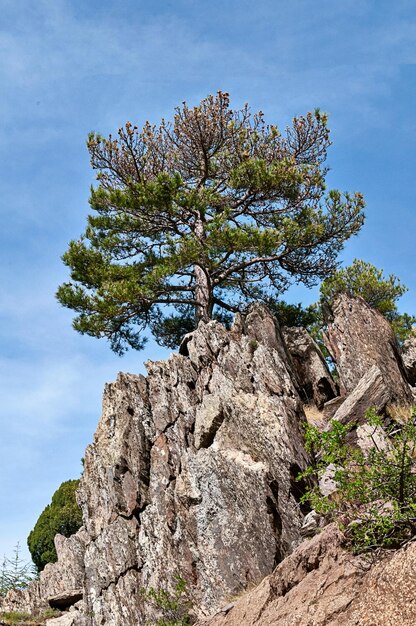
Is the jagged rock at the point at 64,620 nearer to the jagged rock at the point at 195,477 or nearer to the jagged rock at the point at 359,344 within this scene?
the jagged rock at the point at 195,477

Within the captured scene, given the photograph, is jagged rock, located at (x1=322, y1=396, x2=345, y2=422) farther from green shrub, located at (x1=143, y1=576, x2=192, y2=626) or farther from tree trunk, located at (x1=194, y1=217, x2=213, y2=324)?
green shrub, located at (x1=143, y1=576, x2=192, y2=626)

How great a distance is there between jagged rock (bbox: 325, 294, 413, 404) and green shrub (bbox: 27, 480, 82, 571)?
2054cm

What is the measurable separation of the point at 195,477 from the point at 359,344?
6842mm

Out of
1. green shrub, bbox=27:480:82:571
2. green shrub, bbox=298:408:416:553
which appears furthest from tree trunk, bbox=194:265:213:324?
green shrub, bbox=27:480:82:571

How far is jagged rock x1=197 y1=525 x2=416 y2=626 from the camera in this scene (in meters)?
8.36

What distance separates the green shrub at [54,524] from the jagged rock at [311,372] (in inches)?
724

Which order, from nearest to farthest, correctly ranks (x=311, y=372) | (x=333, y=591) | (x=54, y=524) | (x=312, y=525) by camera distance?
(x=333, y=591), (x=312, y=525), (x=311, y=372), (x=54, y=524)

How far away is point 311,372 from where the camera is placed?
21.2 meters

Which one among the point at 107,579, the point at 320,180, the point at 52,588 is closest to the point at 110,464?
the point at 107,579

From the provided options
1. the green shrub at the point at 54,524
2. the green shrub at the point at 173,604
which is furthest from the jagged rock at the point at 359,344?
the green shrub at the point at 54,524

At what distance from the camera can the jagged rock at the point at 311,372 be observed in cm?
2078

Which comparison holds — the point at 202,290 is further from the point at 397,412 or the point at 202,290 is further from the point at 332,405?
the point at 397,412

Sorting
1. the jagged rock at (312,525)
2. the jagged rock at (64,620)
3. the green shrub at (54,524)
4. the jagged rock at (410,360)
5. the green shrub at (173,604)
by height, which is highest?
the green shrub at (54,524)

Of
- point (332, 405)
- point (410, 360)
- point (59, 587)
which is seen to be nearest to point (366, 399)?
point (332, 405)
